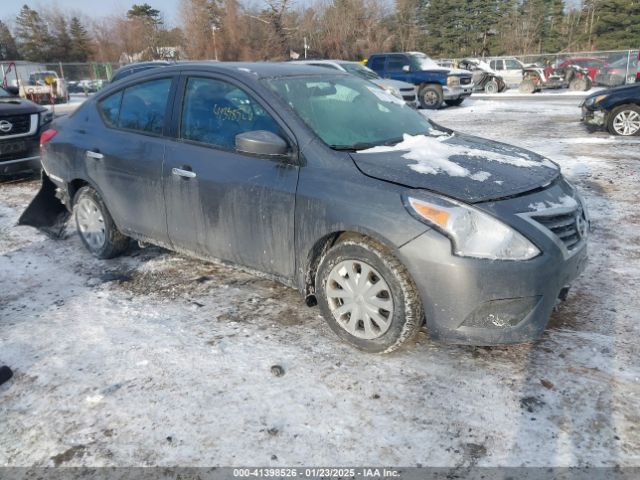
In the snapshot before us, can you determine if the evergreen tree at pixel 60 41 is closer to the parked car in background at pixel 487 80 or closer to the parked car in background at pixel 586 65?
the parked car in background at pixel 487 80

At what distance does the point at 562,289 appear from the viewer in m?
2.85

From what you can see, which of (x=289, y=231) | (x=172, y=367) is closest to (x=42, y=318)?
(x=172, y=367)

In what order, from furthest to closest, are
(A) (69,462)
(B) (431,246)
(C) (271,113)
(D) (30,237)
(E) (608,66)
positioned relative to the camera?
(E) (608,66), (D) (30,237), (C) (271,113), (B) (431,246), (A) (69,462)

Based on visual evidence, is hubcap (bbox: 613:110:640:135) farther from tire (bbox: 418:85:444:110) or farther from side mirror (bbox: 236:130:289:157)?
side mirror (bbox: 236:130:289:157)

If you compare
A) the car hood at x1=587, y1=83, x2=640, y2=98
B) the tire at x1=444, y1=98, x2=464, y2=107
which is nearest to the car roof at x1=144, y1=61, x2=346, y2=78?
the car hood at x1=587, y1=83, x2=640, y2=98

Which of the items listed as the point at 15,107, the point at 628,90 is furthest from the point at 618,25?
the point at 15,107

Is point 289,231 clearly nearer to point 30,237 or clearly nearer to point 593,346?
point 593,346

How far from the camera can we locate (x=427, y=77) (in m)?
18.0

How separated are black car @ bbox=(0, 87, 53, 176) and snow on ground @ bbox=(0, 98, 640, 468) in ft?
13.2

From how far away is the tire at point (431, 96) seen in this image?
18.0 meters

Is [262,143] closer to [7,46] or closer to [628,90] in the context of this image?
[628,90]

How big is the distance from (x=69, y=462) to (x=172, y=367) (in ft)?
2.52

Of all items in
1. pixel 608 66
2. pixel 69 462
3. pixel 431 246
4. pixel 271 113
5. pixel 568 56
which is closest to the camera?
pixel 69 462

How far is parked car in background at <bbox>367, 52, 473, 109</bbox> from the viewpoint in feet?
59.1
